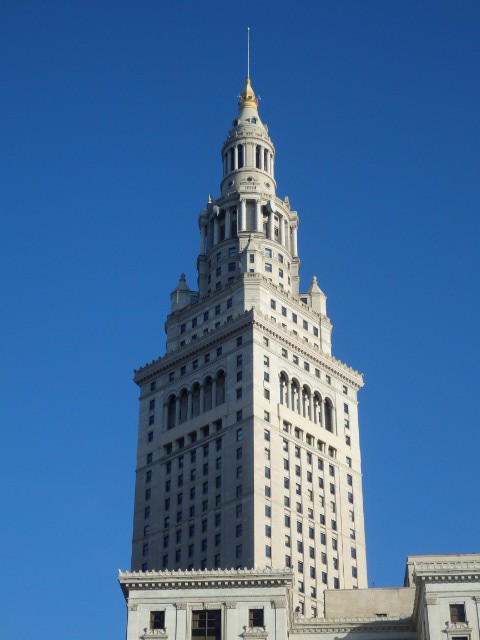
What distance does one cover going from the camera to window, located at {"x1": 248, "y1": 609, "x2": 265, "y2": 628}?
125m

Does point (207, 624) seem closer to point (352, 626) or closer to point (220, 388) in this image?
point (352, 626)

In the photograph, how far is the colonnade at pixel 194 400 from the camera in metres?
185

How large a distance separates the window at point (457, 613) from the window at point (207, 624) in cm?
2078

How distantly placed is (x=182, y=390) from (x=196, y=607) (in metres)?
65.3

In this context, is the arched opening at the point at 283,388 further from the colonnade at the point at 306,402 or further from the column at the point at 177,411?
the column at the point at 177,411

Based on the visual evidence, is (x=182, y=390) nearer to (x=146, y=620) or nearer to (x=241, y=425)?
(x=241, y=425)

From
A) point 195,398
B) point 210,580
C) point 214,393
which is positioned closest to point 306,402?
point 214,393

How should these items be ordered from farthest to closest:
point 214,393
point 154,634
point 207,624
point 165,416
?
point 165,416
point 214,393
point 207,624
point 154,634

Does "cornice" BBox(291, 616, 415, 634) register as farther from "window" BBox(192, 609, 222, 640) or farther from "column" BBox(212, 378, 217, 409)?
"column" BBox(212, 378, 217, 409)

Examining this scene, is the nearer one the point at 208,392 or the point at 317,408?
the point at 208,392

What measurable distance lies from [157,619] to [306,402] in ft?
218

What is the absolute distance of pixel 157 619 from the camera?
126m

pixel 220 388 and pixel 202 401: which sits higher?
pixel 220 388

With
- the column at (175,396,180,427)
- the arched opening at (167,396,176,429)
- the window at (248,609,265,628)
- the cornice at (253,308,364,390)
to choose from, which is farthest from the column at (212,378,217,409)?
the window at (248,609,265,628)
